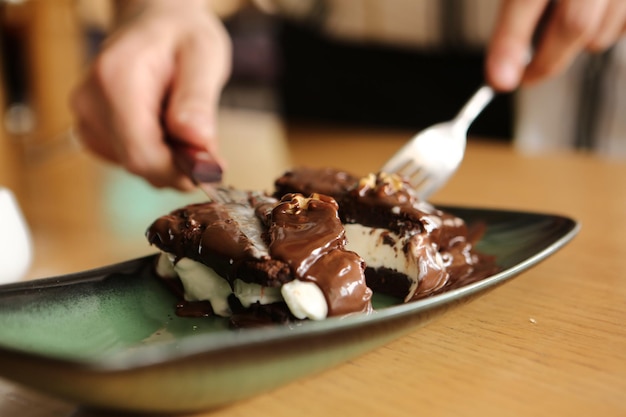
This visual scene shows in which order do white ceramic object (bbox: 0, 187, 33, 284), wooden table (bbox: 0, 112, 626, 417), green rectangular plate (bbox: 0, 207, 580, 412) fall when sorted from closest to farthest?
green rectangular plate (bbox: 0, 207, 580, 412), wooden table (bbox: 0, 112, 626, 417), white ceramic object (bbox: 0, 187, 33, 284)

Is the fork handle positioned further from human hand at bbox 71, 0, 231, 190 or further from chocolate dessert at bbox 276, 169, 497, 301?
human hand at bbox 71, 0, 231, 190

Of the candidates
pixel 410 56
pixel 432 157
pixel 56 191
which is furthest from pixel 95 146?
pixel 410 56

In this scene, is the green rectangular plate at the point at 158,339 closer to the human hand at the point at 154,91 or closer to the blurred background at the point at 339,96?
the human hand at the point at 154,91

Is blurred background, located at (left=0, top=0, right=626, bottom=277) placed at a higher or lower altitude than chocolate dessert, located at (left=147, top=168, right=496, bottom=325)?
higher

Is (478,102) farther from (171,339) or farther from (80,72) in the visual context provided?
(80,72)

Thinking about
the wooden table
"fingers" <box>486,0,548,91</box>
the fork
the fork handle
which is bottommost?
the wooden table

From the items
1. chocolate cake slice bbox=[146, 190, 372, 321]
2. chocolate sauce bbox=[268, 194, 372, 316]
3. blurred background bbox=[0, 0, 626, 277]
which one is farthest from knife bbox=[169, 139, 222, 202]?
blurred background bbox=[0, 0, 626, 277]
